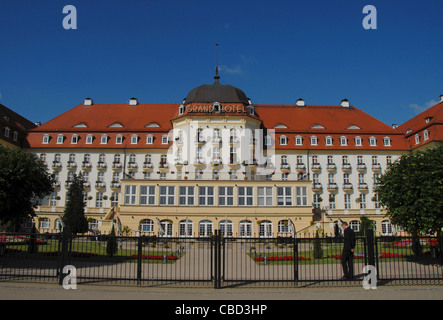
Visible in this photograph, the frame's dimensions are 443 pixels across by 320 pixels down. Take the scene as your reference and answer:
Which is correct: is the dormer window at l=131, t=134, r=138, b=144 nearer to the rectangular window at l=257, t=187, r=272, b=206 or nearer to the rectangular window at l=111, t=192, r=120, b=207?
the rectangular window at l=111, t=192, r=120, b=207

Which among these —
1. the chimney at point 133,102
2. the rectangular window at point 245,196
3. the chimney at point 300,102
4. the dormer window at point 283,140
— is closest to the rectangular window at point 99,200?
the chimney at point 133,102

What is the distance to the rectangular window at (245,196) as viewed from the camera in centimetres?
3953

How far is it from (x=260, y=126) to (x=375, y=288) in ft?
130

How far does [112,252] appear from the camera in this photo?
864 inches

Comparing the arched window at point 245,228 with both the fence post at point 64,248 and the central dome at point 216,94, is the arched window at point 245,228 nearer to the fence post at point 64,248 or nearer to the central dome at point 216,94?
the central dome at point 216,94

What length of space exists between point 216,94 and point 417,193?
31.3m

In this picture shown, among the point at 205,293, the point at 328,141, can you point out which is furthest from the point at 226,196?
the point at 205,293

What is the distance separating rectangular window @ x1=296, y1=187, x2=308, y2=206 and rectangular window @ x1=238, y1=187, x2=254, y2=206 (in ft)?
16.3

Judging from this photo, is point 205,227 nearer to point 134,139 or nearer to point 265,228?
point 265,228

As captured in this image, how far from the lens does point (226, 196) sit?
39.6 meters

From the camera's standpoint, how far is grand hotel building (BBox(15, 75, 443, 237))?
3966 centimetres
